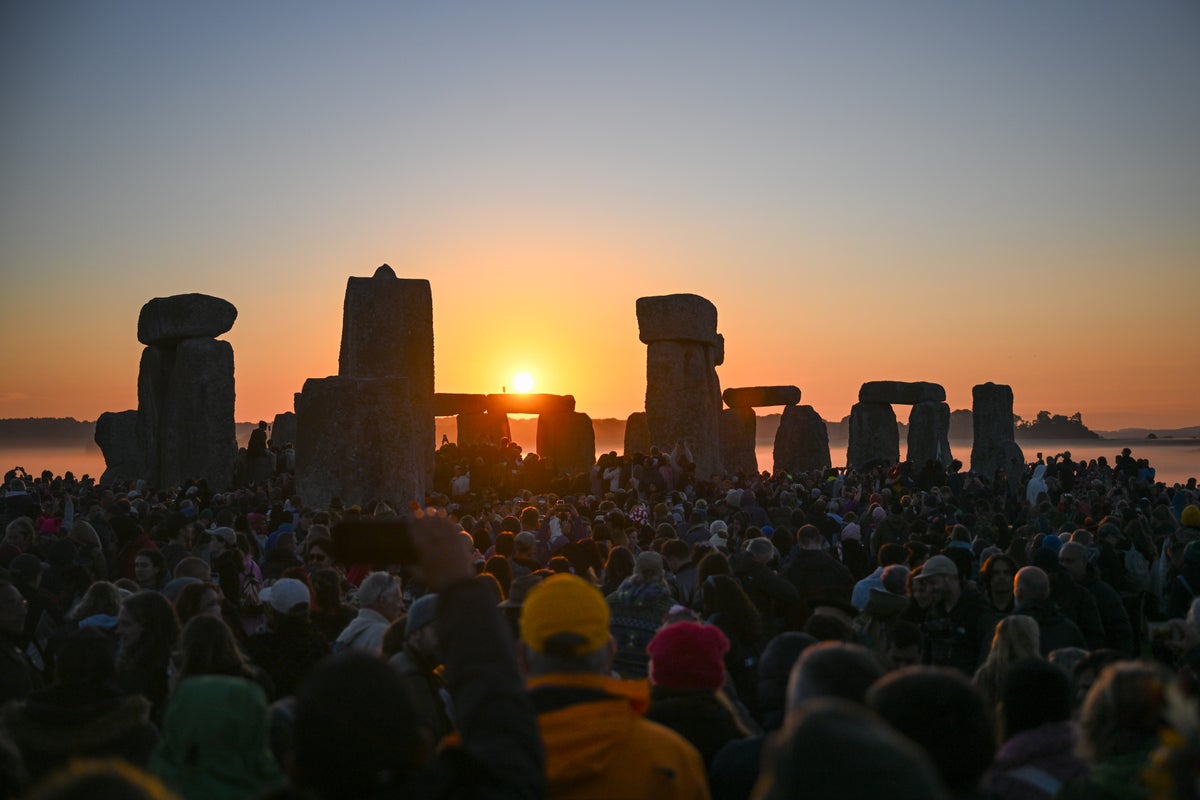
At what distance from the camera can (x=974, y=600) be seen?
5629mm

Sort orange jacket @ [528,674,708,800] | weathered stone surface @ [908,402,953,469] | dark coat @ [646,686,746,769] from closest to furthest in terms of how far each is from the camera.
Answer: orange jacket @ [528,674,708,800] < dark coat @ [646,686,746,769] < weathered stone surface @ [908,402,953,469]

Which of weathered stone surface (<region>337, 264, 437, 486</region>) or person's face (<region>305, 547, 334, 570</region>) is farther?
weathered stone surface (<region>337, 264, 437, 486</region>)

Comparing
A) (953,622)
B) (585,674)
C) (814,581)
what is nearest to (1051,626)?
(953,622)

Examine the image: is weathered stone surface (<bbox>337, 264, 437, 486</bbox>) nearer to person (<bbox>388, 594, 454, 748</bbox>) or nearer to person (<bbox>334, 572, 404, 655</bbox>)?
person (<bbox>334, 572, 404, 655</bbox>)

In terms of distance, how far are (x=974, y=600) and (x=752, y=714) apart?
1.31m

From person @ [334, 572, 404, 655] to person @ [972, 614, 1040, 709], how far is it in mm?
2512

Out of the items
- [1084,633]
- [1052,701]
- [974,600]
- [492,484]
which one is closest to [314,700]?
[1052,701]

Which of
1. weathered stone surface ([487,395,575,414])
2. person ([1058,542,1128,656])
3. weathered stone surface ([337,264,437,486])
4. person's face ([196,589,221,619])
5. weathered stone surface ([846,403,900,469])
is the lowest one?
person ([1058,542,1128,656])

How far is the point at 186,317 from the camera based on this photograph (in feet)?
65.2

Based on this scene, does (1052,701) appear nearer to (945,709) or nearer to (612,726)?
(945,709)

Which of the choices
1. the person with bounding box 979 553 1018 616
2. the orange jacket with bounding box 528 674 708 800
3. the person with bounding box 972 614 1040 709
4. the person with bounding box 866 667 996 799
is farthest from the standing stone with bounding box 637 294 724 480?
the person with bounding box 866 667 996 799

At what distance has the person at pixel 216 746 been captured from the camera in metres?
2.75

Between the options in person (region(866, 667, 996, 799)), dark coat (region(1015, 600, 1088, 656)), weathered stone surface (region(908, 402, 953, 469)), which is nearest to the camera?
person (region(866, 667, 996, 799))

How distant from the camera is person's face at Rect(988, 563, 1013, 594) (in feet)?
20.2
